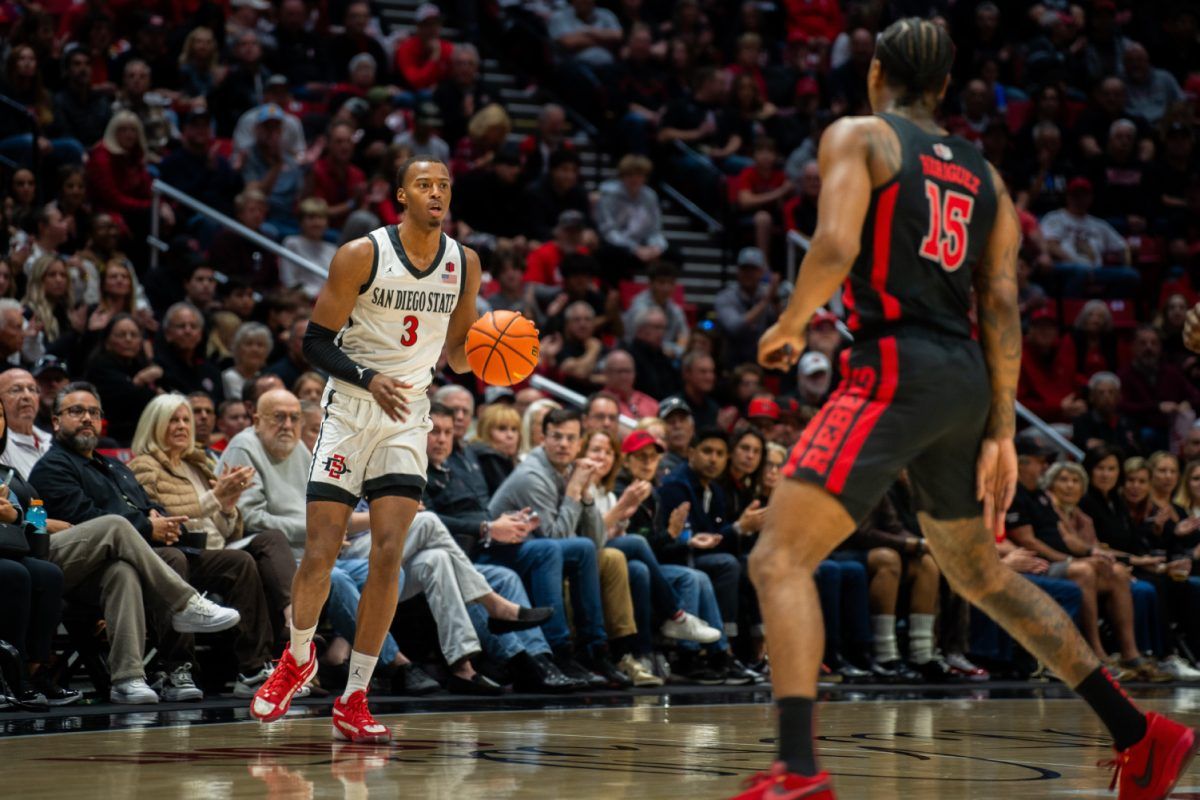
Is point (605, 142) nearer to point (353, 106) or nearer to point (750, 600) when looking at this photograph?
point (353, 106)

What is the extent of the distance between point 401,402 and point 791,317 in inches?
92.7

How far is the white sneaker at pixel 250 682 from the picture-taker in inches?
318

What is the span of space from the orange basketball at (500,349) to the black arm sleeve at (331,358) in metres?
0.53

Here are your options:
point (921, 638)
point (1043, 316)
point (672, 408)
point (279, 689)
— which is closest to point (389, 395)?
point (279, 689)

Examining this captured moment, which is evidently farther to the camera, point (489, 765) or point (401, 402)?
point (401, 402)

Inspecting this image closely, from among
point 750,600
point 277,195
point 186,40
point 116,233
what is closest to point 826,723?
point 750,600

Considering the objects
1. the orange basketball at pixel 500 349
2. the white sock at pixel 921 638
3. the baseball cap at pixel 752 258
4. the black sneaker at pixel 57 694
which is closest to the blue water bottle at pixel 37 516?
the black sneaker at pixel 57 694

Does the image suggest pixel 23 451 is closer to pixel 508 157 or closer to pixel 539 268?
pixel 539 268

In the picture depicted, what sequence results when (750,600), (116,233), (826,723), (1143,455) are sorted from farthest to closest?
(1143,455) → (116,233) → (750,600) → (826,723)

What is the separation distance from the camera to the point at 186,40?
565 inches

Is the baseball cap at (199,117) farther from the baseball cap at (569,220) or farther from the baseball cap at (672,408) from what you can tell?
the baseball cap at (672,408)

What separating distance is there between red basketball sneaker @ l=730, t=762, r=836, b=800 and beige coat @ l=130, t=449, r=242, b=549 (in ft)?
16.5

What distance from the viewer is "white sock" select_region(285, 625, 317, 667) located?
6.34 meters

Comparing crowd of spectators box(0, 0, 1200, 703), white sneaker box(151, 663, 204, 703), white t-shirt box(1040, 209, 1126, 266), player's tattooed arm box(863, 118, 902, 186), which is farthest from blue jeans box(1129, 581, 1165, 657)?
player's tattooed arm box(863, 118, 902, 186)
